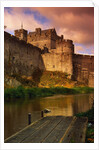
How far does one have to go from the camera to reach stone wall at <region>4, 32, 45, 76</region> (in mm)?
20013

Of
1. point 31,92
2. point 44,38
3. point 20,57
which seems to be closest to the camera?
point 31,92

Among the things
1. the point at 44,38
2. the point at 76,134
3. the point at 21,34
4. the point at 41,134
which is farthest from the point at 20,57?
the point at 76,134

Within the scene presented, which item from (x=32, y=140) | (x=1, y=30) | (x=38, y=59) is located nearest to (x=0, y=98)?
(x=32, y=140)

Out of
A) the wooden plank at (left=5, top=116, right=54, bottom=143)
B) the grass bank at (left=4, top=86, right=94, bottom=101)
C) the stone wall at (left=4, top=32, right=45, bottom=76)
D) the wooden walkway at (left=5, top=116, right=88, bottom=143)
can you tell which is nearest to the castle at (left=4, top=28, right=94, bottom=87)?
the stone wall at (left=4, top=32, right=45, bottom=76)

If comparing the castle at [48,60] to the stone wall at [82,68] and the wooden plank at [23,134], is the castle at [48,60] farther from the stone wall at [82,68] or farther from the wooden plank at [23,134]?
the wooden plank at [23,134]

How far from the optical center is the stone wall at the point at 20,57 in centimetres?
2001

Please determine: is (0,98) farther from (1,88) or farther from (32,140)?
(32,140)

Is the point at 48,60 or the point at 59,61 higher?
the point at 48,60

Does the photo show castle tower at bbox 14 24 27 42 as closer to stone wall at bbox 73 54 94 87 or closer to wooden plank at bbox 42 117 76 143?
stone wall at bbox 73 54 94 87

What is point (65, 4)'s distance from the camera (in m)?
4.07

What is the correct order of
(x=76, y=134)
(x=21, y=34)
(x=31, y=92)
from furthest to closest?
(x=21, y=34) < (x=31, y=92) < (x=76, y=134)

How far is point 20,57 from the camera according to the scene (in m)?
22.4

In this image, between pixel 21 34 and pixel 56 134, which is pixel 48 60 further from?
pixel 56 134

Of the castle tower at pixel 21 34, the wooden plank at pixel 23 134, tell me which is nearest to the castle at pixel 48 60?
the castle tower at pixel 21 34
